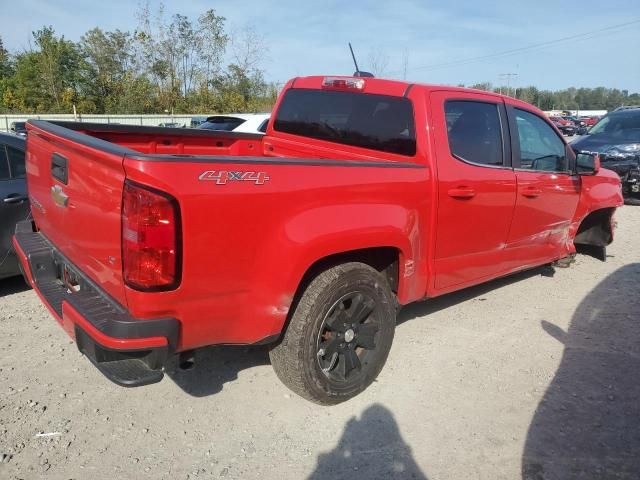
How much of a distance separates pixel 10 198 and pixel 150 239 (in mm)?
3044

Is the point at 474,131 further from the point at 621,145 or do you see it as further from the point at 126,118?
the point at 126,118

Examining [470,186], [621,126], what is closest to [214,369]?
[470,186]

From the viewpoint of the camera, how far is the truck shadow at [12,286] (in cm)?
489

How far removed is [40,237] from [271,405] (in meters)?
1.90

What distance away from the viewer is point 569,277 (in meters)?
5.81

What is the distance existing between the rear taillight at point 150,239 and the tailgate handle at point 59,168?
750 mm

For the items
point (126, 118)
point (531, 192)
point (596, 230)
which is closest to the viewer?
point (531, 192)

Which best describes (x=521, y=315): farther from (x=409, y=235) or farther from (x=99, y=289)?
(x=99, y=289)

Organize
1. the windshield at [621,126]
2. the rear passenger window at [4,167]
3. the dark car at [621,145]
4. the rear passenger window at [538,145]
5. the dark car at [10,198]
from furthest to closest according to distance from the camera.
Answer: the windshield at [621,126] < the dark car at [621,145] < the rear passenger window at [4,167] < the dark car at [10,198] < the rear passenger window at [538,145]

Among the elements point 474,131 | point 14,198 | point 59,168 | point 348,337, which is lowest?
point 348,337

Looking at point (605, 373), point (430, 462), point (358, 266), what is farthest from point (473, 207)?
point (430, 462)

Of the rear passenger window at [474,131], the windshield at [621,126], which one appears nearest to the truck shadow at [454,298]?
the rear passenger window at [474,131]

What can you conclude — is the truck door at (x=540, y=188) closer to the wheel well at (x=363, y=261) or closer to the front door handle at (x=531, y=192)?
the front door handle at (x=531, y=192)

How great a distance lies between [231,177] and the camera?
7.78ft
